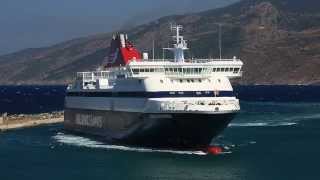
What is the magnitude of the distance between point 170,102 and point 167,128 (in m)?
2.18

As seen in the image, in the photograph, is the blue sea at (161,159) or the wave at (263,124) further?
the wave at (263,124)

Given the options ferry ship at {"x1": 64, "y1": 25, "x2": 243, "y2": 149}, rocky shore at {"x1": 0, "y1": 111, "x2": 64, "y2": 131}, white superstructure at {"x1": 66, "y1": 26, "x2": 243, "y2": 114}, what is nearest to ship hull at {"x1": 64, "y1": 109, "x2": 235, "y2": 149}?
ferry ship at {"x1": 64, "y1": 25, "x2": 243, "y2": 149}

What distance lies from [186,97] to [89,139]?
17251 millimetres

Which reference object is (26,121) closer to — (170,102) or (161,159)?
(170,102)

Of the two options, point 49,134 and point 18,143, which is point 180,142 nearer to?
point 18,143

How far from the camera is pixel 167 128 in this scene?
57281 mm

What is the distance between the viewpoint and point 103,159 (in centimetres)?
5834

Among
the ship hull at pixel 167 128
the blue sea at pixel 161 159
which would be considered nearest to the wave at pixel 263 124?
the blue sea at pixel 161 159

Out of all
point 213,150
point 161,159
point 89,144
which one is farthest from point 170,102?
point 89,144

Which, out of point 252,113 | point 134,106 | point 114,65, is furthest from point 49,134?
point 252,113

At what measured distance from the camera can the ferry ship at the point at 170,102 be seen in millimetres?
56625

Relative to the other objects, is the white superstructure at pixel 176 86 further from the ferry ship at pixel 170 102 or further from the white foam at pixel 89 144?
the white foam at pixel 89 144

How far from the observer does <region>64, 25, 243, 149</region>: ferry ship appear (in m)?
56.6

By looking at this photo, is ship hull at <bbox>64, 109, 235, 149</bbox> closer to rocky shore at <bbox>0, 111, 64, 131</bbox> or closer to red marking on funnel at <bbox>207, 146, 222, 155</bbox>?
red marking on funnel at <bbox>207, 146, 222, 155</bbox>
